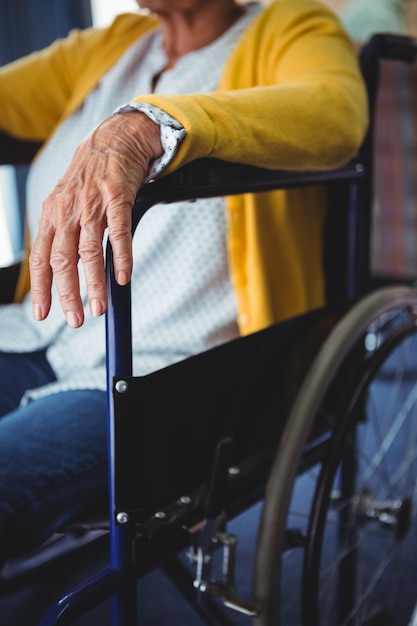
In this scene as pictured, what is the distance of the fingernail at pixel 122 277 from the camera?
0.66 metres

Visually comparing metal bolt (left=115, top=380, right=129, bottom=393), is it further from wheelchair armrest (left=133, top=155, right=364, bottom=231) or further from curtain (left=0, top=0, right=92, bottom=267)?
curtain (left=0, top=0, right=92, bottom=267)

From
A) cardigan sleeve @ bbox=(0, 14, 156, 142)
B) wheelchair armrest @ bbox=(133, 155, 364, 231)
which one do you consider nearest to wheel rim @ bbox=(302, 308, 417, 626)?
wheelchair armrest @ bbox=(133, 155, 364, 231)

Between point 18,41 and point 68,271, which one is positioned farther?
point 18,41

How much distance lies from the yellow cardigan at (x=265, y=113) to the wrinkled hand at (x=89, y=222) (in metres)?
0.06

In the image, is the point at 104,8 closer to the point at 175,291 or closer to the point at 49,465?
the point at 175,291

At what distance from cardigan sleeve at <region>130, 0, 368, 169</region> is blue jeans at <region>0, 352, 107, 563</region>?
35 cm

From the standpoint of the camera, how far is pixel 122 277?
0.66 m

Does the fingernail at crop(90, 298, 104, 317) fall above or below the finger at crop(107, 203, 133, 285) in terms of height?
below

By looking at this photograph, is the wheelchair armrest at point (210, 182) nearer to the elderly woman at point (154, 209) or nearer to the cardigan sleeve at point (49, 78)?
the elderly woman at point (154, 209)

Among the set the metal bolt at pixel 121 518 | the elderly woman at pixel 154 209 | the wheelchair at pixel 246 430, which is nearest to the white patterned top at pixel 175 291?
the elderly woman at pixel 154 209

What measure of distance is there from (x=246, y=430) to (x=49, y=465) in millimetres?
244

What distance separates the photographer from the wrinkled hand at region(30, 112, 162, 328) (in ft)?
2.14

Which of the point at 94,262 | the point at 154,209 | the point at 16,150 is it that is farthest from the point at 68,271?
the point at 16,150

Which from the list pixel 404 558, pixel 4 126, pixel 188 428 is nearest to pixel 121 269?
pixel 188 428
